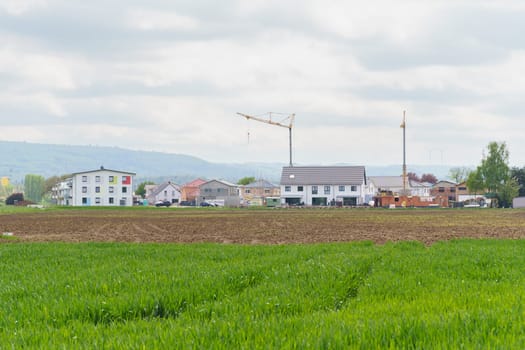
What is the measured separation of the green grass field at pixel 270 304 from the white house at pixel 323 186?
461 feet

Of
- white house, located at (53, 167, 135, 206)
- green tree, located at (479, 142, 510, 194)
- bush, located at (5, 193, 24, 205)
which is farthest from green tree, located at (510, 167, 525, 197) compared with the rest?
bush, located at (5, 193, 24, 205)

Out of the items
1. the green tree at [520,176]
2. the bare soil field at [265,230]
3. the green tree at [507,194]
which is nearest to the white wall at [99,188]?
the green tree at [507,194]

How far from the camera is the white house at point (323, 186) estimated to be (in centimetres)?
15638

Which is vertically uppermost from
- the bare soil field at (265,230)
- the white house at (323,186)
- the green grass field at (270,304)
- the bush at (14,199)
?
the white house at (323,186)

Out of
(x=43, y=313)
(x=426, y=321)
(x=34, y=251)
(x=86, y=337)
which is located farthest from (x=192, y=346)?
(x=34, y=251)

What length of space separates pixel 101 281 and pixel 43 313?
3.17 metres

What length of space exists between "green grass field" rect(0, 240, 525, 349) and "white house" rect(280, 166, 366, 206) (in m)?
140

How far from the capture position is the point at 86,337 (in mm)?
7367

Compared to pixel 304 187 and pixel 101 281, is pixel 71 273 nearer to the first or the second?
pixel 101 281

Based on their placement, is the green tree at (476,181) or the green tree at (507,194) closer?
the green tree at (507,194)

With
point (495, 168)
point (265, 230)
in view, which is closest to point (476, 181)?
point (495, 168)

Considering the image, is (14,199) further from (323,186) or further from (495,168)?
(495,168)

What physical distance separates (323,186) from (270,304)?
490 feet

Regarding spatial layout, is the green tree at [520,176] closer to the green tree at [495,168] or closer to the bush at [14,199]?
the green tree at [495,168]
